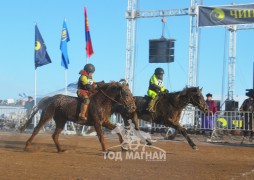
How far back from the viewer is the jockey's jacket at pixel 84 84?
45.6 feet

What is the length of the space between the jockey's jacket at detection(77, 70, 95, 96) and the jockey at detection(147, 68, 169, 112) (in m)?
2.75

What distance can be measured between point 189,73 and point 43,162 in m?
17.9

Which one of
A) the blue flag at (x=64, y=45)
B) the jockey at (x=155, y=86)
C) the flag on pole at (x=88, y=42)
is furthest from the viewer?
the blue flag at (x=64, y=45)

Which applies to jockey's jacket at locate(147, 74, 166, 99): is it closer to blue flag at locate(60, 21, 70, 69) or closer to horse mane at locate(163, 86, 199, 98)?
horse mane at locate(163, 86, 199, 98)

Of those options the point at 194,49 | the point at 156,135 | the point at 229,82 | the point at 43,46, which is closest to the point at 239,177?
the point at 156,135

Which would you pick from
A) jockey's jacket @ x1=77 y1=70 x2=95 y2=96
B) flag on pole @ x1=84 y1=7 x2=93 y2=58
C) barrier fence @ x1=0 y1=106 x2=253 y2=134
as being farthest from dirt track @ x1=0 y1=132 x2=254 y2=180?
flag on pole @ x1=84 y1=7 x2=93 y2=58

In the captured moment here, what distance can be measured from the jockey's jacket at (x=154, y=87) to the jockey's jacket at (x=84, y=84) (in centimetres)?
278

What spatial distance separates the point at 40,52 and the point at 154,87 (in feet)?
44.0

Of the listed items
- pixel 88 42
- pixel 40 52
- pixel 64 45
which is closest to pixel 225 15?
pixel 88 42

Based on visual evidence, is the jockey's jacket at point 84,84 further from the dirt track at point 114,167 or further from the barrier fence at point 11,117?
the barrier fence at point 11,117

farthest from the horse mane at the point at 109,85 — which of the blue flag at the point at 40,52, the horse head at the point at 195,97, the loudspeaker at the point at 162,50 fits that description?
the blue flag at the point at 40,52

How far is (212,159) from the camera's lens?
1298 cm

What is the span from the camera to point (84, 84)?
14.0 m

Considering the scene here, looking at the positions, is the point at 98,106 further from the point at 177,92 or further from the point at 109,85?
the point at 177,92
